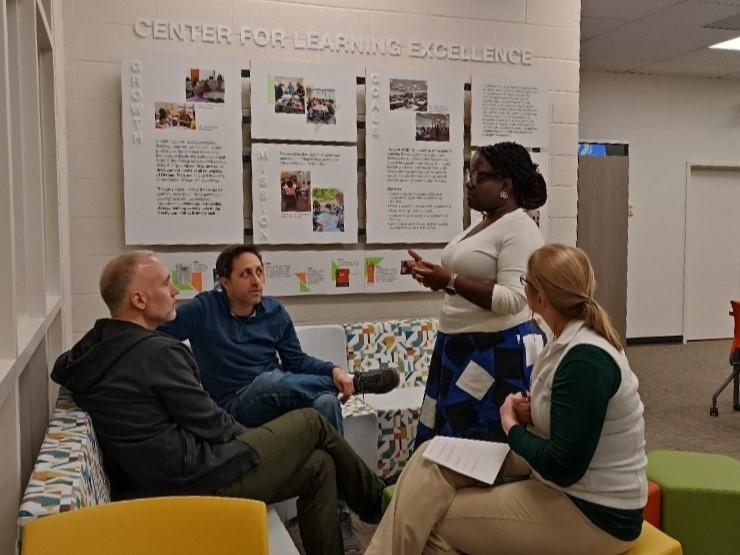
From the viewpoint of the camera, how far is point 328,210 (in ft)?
12.5

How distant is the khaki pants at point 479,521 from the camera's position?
5.58 feet

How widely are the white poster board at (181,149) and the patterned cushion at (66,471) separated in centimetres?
156

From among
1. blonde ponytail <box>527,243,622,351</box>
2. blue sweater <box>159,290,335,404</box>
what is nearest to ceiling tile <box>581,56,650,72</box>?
blue sweater <box>159,290,335,404</box>

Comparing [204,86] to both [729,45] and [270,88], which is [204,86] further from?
[729,45]

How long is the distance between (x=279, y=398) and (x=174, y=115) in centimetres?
164

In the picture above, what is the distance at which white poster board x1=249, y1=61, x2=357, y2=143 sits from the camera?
12.0 feet

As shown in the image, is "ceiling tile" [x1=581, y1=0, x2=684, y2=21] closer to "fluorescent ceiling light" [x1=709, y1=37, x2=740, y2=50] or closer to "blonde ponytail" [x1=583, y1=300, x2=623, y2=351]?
"fluorescent ceiling light" [x1=709, y1=37, x2=740, y2=50]

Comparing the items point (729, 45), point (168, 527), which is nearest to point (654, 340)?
point (729, 45)

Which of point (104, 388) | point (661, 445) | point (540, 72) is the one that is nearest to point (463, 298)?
point (104, 388)

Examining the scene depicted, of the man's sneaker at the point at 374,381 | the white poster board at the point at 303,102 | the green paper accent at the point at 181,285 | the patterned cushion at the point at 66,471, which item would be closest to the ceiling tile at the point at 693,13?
the white poster board at the point at 303,102

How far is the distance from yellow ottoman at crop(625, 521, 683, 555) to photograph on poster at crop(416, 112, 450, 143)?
Answer: 8.45ft

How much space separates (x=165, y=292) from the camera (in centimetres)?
211

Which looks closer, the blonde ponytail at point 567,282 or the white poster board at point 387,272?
the blonde ponytail at point 567,282

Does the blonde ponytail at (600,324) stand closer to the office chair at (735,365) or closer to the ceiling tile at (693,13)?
the office chair at (735,365)
